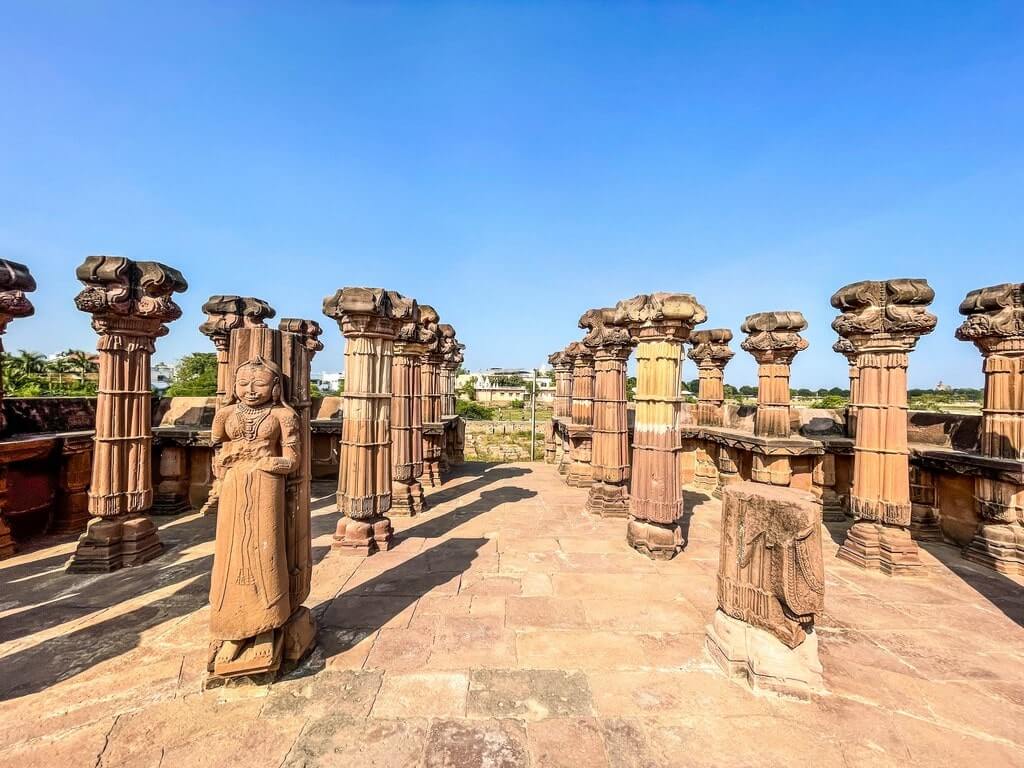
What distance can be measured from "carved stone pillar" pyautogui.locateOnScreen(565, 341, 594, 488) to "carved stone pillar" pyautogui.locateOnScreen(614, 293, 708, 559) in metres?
5.14

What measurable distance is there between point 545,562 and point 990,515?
24.8 ft

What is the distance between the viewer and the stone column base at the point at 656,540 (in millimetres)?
6949

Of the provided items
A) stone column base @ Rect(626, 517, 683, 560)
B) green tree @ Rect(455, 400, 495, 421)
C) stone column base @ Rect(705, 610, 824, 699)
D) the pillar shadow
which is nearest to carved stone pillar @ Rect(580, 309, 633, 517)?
stone column base @ Rect(626, 517, 683, 560)

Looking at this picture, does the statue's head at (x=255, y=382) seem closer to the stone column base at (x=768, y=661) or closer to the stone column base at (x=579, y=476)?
the stone column base at (x=768, y=661)

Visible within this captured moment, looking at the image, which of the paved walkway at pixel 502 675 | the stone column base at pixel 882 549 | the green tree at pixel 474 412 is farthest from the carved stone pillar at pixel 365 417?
the green tree at pixel 474 412

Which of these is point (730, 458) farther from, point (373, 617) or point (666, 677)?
point (373, 617)

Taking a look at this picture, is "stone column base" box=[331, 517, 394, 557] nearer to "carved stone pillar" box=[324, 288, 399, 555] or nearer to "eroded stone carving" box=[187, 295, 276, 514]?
"carved stone pillar" box=[324, 288, 399, 555]

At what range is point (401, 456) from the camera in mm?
9906

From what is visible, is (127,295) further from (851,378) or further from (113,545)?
(851,378)

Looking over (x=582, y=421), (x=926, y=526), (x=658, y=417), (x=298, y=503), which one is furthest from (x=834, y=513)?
(x=298, y=503)

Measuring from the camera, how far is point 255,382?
3750 millimetres

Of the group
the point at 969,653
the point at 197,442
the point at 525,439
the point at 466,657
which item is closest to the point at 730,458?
the point at 969,653

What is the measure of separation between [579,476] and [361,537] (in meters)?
7.34

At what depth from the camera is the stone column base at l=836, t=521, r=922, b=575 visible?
21.6 ft
